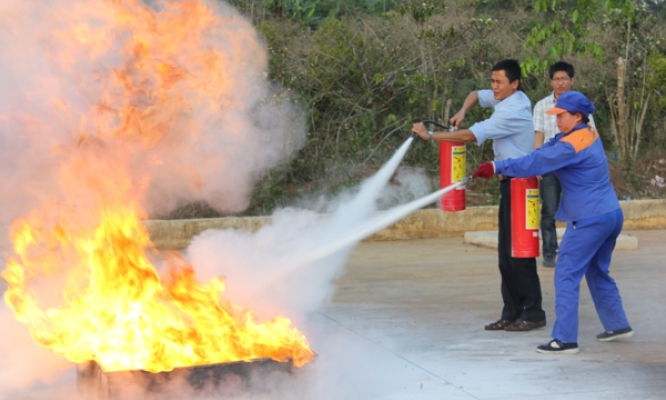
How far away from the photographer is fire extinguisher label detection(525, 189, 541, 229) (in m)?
5.95

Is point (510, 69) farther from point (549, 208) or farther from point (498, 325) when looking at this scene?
point (549, 208)

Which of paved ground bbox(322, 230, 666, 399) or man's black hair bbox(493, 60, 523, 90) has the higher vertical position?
man's black hair bbox(493, 60, 523, 90)

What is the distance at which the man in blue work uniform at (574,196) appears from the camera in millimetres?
5652

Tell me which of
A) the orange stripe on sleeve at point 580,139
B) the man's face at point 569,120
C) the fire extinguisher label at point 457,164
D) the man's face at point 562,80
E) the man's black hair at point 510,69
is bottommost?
the fire extinguisher label at point 457,164

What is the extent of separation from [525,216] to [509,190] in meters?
0.36

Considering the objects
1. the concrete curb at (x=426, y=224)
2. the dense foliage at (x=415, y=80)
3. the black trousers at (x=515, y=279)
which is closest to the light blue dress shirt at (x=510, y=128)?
the black trousers at (x=515, y=279)

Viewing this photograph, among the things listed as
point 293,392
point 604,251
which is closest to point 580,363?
point 604,251

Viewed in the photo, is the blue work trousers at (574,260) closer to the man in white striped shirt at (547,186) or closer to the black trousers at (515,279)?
the black trousers at (515,279)

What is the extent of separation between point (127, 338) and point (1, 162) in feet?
8.06

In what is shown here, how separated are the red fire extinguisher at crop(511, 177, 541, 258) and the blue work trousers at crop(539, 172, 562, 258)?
2.87 meters

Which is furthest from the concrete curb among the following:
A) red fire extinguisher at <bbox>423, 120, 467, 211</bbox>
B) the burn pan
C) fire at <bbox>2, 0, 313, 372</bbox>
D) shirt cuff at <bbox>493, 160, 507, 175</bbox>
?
the burn pan

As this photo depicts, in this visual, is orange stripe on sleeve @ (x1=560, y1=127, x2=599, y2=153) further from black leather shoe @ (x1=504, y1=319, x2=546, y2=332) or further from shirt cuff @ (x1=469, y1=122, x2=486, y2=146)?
black leather shoe @ (x1=504, y1=319, x2=546, y2=332)

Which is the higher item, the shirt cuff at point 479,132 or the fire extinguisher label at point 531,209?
the shirt cuff at point 479,132

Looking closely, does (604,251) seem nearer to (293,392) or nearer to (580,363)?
(580,363)
